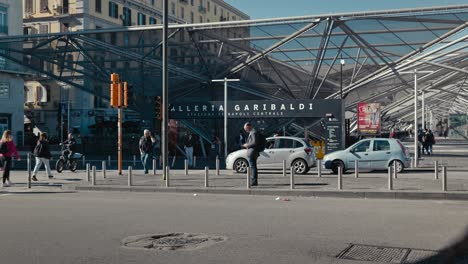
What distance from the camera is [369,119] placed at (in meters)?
36.2

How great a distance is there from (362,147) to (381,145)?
2.36 feet

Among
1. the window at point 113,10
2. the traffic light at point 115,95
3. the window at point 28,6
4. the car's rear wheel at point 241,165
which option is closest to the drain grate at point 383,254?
the traffic light at point 115,95

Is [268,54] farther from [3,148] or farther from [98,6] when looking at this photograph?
[98,6]

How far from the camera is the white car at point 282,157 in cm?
2134

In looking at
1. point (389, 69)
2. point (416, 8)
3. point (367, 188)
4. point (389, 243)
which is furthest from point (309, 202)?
point (389, 69)

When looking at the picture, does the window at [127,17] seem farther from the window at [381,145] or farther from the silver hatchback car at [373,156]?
the window at [381,145]

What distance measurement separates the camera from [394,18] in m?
33.0

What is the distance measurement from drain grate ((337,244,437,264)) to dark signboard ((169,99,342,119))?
20297 millimetres

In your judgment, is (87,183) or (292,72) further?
(292,72)

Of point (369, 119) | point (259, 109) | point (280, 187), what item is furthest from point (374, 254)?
point (369, 119)

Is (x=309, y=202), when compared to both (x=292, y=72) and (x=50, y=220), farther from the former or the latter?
(x=292, y=72)

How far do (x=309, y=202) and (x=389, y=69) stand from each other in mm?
26225

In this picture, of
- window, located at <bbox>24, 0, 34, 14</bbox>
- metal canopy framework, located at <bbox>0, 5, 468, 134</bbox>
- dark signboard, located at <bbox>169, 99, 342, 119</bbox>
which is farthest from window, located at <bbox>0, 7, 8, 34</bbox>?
dark signboard, located at <bbox>169, 99, 342, 119</bbox>

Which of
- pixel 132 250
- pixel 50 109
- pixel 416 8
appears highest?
pixel 416 8
